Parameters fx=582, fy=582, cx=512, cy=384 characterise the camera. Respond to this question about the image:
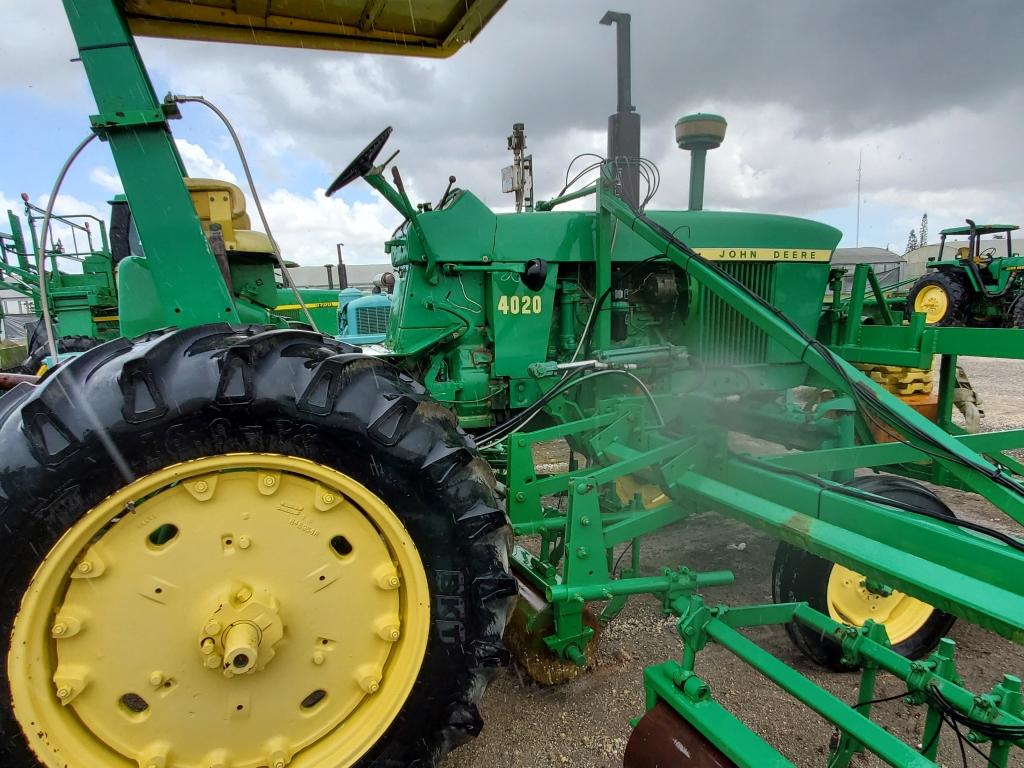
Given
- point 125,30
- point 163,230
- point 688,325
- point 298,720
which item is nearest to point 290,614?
point 298,720

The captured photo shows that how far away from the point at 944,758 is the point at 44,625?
284 centimetres

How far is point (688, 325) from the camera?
162 inches

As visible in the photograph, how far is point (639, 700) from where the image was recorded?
7.86ft

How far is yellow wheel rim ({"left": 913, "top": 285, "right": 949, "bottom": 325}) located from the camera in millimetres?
12992

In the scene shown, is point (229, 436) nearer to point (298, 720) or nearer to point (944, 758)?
point (298, 720)

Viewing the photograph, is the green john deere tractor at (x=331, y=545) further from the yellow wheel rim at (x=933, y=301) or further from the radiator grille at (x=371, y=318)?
the yellow wheel rim at (x=933, y=301)

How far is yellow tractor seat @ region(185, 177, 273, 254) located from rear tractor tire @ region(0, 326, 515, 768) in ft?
5.61

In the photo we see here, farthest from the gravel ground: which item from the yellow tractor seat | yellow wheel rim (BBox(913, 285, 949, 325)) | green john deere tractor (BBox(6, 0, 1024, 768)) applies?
yellow wheel rim (BBox(913, 285, 949, 325))

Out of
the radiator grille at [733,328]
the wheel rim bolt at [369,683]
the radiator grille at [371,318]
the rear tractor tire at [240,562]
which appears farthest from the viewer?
the radiator grille at [371,318]

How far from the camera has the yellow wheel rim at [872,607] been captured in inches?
102

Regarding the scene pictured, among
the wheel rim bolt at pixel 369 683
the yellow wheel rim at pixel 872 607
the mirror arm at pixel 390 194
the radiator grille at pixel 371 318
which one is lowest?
the yellow wheel rim at pixel 872 607

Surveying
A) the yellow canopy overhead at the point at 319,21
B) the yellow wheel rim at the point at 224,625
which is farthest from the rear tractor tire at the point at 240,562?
the yellow canopy overhead at the point at 319,21

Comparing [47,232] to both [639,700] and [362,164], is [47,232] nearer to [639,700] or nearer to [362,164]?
[362,164]

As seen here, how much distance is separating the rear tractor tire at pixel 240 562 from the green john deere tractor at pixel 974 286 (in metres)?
14.2
